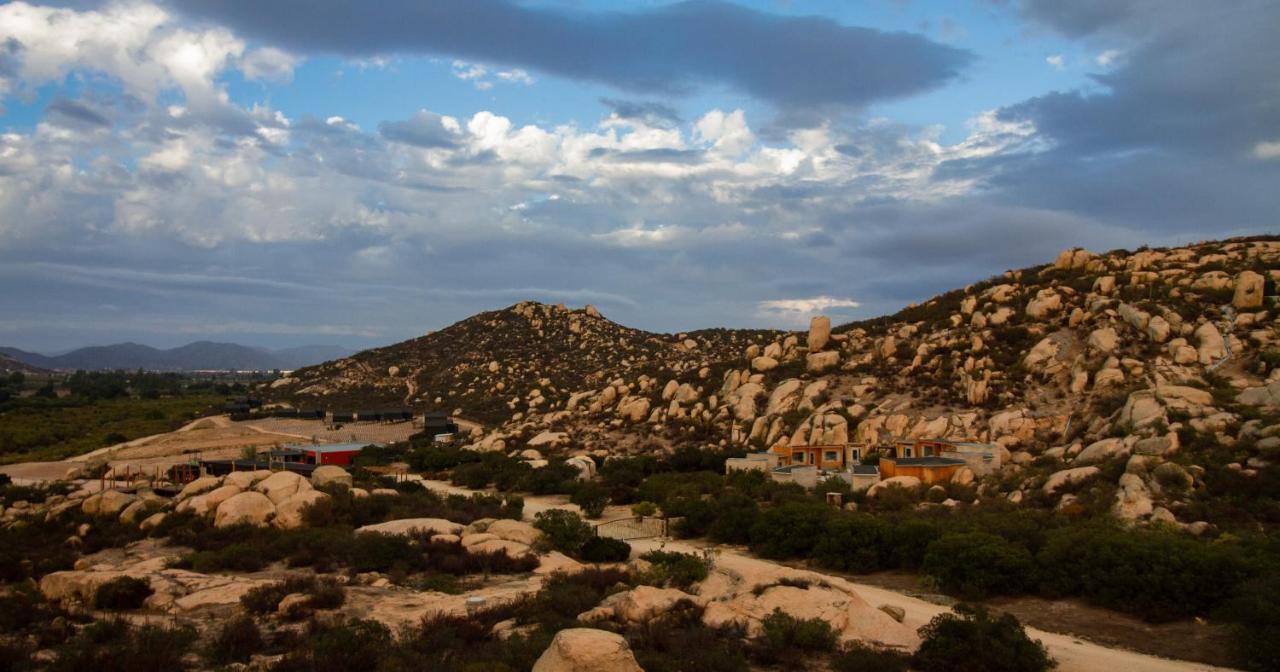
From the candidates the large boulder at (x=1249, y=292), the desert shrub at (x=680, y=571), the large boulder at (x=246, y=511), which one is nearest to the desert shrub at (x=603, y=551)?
the desert shrub at (x=680, y=571)

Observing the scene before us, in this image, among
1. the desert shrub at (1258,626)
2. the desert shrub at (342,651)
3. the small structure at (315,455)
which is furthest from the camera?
the small structure at (315,455)

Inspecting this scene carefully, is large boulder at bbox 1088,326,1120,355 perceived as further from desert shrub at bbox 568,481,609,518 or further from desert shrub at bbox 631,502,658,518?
desert shrub at bbox 568,481,609,518

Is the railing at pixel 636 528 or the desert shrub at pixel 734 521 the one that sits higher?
the desert shrub at pixel 734 521

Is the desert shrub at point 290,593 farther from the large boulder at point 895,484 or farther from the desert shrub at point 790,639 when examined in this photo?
the large boulder at point 895,484

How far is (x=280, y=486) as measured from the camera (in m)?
29.0

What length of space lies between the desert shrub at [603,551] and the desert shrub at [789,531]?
4.90 m

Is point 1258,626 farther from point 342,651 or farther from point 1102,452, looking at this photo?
point 342,651

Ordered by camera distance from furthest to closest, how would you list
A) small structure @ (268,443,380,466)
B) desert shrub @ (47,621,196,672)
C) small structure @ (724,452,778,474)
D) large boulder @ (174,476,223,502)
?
small structure @ (268,443,380,466) → small structure @ (724,452,778,474) → large boulder @ (174,476,223,502) → desert shrub @ (47,621,196,672)

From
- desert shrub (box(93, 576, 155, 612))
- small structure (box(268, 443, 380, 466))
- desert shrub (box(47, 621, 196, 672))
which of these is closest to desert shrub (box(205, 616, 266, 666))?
desert shrub (box(47, 621, 196, 672))

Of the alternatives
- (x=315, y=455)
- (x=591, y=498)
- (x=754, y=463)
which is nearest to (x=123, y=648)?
(x=591, y=498)

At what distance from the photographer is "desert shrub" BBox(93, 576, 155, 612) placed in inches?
680

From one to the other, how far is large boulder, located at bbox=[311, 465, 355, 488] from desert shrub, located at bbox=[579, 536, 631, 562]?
11301 mm

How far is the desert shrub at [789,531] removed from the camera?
27.0m

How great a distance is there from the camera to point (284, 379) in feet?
371
